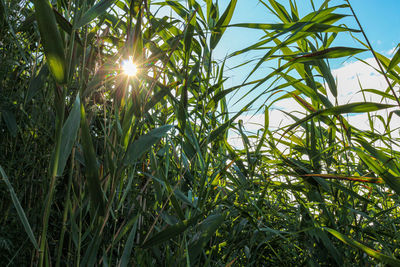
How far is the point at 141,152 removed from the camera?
49 centimetres

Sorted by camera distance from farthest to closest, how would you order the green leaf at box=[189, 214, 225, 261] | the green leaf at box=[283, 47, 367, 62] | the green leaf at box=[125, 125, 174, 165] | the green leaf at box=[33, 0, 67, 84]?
1. the green leaf at box=[283, 47, 367, 62]
2. the green leaf at box=[189, 214, 225, 261]
3. the green leaf at box=[125, 125, 174, 165]
4. the green leaf at box=[33, 0, 67, 84]

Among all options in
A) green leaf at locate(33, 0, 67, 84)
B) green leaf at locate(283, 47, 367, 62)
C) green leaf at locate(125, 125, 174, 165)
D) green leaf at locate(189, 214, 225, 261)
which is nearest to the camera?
green leaf at locate(33, 0, 67, 84)

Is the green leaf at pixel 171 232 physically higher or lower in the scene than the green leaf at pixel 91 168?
lower

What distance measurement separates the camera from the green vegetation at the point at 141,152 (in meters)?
0.50

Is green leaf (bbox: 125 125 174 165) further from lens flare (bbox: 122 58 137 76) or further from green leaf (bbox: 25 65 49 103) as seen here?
green leaf (bbox: 25 65 49 103)

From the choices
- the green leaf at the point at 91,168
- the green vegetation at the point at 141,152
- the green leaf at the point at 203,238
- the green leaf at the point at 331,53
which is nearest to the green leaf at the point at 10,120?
the green vegetation at the point at 141,152

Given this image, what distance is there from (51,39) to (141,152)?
202 mm

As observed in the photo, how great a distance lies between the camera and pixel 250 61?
0.87 m

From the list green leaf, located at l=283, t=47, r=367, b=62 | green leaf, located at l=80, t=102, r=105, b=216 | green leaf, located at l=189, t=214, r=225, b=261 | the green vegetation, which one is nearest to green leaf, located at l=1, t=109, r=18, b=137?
the green vegetation

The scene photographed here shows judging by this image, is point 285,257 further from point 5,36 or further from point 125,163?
point 5,36

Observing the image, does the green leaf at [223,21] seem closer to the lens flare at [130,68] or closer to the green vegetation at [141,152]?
the green vegetation at [141,152]

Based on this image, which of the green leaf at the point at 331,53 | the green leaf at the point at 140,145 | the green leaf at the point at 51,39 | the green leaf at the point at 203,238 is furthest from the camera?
the green leaf at the point at 331,53

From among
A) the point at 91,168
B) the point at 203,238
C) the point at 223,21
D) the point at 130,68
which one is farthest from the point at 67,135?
the point at 223,21

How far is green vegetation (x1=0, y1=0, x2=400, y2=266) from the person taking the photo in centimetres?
50
